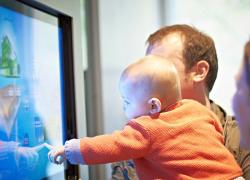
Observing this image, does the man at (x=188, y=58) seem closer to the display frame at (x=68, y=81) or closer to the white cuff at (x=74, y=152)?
the display frame at (x=68, y=81)

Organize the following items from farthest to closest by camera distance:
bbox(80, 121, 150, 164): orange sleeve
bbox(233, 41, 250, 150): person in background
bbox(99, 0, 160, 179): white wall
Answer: bbox(99, 0, 160, 179): white wall → bbox(80, 121, 150, 164): orange sleeve → bbox(233, 41, 250, 150): person in background

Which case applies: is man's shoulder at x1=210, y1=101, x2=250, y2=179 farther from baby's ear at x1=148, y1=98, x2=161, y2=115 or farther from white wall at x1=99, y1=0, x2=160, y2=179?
white wall at x1=99, y1=0, x2=160, y2=179

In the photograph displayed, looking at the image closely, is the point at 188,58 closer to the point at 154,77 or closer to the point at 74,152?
the point at 154,77

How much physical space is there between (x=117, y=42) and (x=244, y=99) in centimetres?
125

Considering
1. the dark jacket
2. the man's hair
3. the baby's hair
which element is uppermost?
the man's hair

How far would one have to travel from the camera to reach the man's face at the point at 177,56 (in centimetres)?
131

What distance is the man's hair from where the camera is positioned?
1.33 m

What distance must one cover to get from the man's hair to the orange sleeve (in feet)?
1.51

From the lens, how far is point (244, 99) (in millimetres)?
771

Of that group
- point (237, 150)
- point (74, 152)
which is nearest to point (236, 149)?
point (237, 150)

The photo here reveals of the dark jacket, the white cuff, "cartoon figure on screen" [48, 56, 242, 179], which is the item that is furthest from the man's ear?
the white cuff

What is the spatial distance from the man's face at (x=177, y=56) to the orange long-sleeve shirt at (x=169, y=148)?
0.94 feet

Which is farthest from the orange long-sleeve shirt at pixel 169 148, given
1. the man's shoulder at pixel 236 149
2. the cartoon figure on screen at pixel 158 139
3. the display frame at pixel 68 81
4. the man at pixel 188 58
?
the display frame at pixel 68 81

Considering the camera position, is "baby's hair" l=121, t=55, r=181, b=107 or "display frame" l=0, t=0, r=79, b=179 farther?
"display frame" l=0, t=0, r=79, b=179
